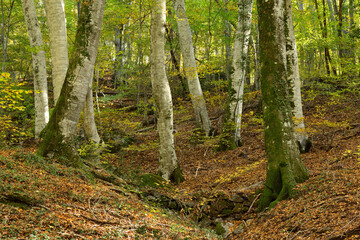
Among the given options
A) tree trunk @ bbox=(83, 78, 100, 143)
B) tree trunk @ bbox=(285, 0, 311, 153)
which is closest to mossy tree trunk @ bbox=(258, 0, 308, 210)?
tree trunk @ bbox=(285, 0, 311, 153)

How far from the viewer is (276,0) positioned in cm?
523

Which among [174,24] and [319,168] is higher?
[174,24]

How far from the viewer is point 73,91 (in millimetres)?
5645

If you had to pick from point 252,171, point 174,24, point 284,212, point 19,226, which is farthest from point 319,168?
point 174,24

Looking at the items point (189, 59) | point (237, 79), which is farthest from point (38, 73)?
point (237, 79)

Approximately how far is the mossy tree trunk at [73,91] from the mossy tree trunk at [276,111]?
134 inches

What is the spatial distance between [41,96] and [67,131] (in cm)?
646

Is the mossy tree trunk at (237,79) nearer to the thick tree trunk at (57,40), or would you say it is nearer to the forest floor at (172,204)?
the forest floor at (172,204)

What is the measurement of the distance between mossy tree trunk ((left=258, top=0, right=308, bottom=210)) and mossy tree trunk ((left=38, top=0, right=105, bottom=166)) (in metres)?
3.41

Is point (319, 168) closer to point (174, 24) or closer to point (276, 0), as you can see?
point (276, 0)

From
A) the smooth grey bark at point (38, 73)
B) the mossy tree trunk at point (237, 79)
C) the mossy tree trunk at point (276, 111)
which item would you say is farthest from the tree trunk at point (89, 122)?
the mossy tree trunk at point (276, 111)

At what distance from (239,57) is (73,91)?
6.36 metres

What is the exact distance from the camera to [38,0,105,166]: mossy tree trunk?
18.5 feet

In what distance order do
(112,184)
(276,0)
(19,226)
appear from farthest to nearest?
(112,184) → (276,0) → (19,226)
